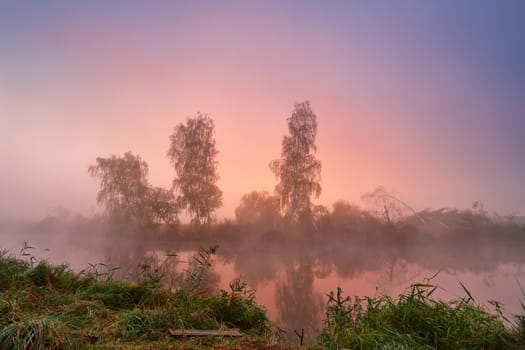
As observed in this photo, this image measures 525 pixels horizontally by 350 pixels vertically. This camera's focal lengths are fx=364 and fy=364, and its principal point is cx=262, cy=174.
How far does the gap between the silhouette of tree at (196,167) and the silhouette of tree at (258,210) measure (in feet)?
6.78

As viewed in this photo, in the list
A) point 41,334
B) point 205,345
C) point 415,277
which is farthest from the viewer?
point 415,277

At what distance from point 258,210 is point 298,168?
467cm

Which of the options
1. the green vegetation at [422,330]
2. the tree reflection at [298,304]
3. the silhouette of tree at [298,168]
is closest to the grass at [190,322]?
the green vegetation at [422,330]

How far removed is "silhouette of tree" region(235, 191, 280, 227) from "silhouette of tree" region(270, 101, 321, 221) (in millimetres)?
1206

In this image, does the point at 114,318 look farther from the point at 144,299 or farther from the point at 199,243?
the point at 199,243

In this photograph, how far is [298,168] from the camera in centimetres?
2736

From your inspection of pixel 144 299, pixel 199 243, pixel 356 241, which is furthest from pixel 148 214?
pixel 144 299

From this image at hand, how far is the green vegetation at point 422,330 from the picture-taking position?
3.18m

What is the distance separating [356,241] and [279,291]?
67.0ft

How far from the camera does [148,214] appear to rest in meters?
27.3

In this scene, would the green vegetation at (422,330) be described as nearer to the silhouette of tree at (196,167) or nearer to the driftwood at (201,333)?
the driftwood at (201,333)

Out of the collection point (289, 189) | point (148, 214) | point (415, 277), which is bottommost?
point (415, 277)

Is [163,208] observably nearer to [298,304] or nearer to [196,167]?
[196,167]

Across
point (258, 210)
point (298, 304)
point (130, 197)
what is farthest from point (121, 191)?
point (298, 304)
